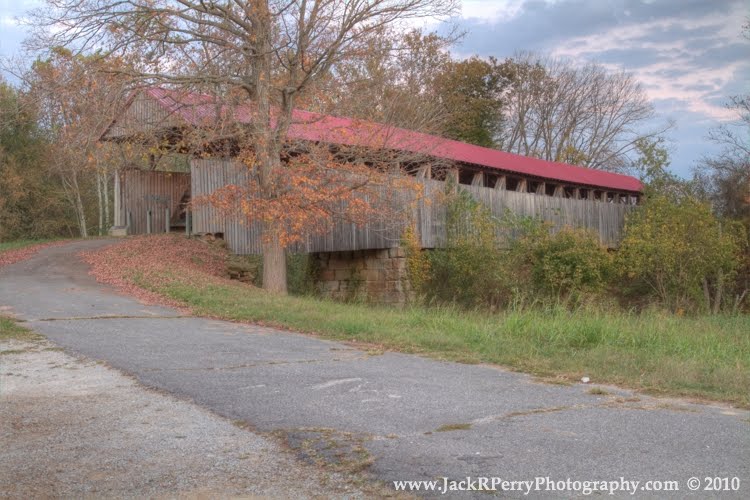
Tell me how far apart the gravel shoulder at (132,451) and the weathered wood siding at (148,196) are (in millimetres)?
20457

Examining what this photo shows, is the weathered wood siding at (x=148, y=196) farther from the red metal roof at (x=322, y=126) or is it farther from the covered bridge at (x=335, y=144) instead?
the red metal roof at (x=322, y=126)

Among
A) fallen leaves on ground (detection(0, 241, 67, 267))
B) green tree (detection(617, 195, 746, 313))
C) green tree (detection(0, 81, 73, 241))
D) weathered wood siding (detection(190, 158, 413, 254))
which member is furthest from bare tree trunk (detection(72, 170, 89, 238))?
green tree (detection(617, 195, 746, 313))

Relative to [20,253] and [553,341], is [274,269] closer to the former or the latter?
[20,253]

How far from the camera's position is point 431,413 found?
6176 mm

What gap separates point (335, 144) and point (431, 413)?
13.4m

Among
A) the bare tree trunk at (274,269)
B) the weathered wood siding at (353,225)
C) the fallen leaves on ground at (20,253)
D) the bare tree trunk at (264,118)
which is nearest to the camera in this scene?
the bare tree trunk at (264,118)

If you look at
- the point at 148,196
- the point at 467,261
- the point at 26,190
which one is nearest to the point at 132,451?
the point at 467,261

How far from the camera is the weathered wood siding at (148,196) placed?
26.8 metres

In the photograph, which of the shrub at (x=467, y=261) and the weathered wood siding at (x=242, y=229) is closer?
the shrub at (x=467, y=261)

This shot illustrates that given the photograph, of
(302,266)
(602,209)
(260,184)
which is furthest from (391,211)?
(602,209)

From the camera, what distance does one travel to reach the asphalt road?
4.75 metres

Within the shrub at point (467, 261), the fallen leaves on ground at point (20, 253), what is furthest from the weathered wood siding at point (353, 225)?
the fallen leaves on ground at point (20, 253)

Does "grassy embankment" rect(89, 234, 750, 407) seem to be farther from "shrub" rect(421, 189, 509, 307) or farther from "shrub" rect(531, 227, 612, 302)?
"shrub" rect(421, 189, 509, 307)

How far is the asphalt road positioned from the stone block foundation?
11.6 m
